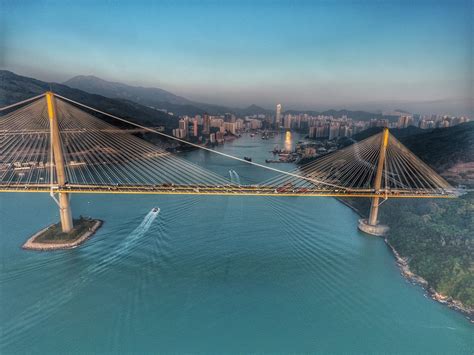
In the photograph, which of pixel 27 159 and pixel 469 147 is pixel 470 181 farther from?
pixel 27 159

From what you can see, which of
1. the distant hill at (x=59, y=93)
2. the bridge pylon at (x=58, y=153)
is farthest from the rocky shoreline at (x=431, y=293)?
the distant hill at (x=59, y=93)

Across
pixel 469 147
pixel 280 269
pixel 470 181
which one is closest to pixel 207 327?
pixel 280 269

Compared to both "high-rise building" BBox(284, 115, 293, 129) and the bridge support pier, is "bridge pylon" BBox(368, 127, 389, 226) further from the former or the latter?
"high-rise building" BBox(284, 115, 293, 129)

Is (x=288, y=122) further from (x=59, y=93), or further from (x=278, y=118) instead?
(x=59, y=93)

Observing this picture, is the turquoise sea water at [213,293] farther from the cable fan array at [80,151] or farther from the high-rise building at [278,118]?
the high-rise building at [278,118]

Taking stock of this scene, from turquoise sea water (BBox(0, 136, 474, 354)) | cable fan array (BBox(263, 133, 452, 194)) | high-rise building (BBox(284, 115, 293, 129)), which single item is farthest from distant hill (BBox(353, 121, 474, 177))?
high-rise building (BBox(284, 115, 293, 129))

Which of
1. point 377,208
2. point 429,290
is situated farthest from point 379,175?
point 429,290
